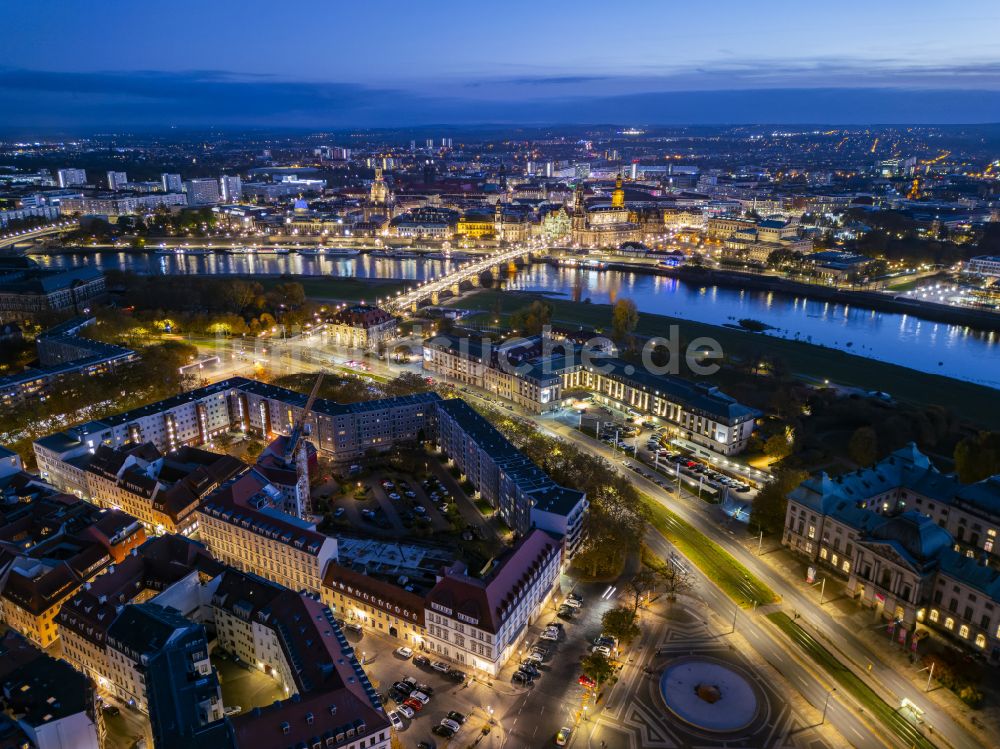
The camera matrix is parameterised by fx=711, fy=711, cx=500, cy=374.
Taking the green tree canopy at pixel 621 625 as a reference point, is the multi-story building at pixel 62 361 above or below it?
above

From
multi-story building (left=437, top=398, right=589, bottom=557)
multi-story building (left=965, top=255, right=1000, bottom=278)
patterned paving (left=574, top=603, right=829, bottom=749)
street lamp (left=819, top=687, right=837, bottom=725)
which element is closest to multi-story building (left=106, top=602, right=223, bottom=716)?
patterned paving (left=574, top=603, right=829, bottom=749)

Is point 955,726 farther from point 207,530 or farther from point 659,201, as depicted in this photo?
point 659,201

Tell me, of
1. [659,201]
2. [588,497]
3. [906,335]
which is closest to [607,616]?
[588,497]

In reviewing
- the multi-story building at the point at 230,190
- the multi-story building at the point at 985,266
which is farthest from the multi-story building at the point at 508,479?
the multi-story building at the point at 230,190

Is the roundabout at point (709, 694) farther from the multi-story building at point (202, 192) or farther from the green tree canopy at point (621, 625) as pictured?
the multi-story building at point (202, 192)

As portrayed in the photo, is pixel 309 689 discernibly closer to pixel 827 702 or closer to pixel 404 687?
pixel 404 687
